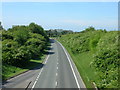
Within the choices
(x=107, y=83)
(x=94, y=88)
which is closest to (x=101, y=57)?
(x=107, y=83)

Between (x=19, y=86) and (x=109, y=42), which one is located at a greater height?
(x=109, y=42)

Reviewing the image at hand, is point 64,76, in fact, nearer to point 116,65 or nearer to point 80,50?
point 116,65

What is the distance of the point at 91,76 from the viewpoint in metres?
34.6

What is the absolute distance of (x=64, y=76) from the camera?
3547 centimetres

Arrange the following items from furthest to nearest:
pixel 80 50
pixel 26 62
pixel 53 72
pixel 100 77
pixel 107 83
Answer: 1. pixel 80 50
2. pixel 26 62
3. pixel 53 72
4. pixel 100 77
5. pixel 107 83

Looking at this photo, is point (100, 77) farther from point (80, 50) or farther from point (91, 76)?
point (80, 50)

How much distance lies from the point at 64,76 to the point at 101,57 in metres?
8.53

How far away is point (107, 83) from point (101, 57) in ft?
38.4

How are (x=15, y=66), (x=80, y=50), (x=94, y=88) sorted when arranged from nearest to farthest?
(x=94, y=88), (x=15, y=66), (x=80, y=50)

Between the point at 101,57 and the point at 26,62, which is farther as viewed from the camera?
the point at 26,62

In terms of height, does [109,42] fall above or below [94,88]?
above

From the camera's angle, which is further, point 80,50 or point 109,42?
point 80,50

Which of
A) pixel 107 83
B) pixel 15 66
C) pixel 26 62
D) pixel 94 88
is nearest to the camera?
pixel 94 88

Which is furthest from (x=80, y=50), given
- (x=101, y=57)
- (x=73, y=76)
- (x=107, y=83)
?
(x=107, y=83)
